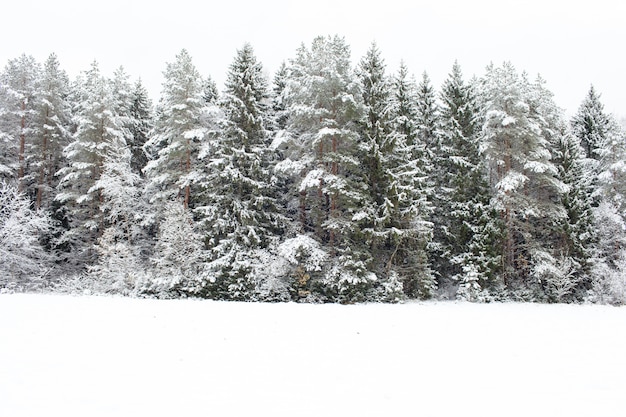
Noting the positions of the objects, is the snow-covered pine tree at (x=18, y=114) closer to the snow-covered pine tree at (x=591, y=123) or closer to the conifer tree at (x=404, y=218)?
the conifer tree at (x=404, y=218)

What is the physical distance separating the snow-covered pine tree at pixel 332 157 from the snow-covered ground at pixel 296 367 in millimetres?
8467

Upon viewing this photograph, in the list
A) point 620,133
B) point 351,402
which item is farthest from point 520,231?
point 351,402

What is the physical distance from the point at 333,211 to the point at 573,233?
52.7 ft

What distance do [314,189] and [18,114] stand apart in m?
22.0

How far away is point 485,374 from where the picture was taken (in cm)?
641

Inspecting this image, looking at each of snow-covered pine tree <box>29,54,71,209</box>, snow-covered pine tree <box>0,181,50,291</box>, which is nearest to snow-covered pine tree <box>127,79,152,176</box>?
snow-covered pine tree <box>29,54,71,209</box>

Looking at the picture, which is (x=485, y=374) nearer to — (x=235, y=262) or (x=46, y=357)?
(x=46, y=357)

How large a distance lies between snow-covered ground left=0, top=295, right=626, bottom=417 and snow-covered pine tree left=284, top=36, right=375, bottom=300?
8467 mm

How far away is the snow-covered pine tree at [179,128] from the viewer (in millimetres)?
23266

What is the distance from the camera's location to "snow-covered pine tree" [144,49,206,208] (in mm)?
23266

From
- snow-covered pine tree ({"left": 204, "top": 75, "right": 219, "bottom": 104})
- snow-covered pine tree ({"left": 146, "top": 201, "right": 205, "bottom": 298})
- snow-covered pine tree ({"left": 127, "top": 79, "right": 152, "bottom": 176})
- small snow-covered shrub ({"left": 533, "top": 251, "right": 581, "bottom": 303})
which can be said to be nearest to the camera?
snow-covered pine tree ({"left": 146, "top": 201, "right": 205, "bottom": 298})

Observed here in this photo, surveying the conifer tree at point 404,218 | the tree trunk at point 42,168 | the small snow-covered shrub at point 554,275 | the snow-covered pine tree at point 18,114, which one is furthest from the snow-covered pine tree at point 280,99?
the small snow-covered shrub at point 554,275

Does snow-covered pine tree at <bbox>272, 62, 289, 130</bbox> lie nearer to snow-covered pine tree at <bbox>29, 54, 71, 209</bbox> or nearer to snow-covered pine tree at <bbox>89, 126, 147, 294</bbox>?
snow-covered pine tree at <bbox>89, 126, 147, 294</bbox>

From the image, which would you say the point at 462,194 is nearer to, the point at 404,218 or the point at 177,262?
the point at 404,218
